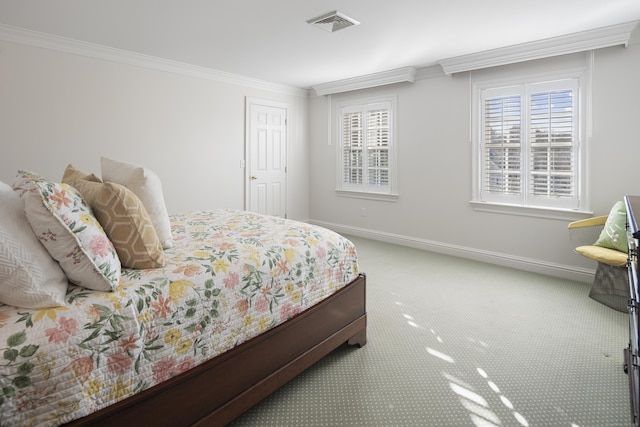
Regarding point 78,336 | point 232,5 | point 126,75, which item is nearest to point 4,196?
point 78,336

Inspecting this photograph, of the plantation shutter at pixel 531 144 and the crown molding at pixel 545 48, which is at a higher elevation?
the crown molding at pixel 545 48

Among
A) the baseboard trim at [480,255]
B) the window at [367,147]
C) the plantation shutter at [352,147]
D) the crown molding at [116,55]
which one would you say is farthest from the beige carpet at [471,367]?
the crown molding at [116,55]

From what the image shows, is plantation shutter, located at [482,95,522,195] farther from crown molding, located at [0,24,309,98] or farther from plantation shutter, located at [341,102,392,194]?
crown molding, located at [0,24,309,98]

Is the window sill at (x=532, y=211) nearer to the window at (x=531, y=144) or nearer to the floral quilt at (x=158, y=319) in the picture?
the window at (x=531, y=144)

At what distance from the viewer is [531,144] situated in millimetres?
4035

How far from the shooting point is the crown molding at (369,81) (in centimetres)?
487

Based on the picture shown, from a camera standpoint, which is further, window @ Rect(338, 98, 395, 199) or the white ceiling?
window @ Rect(338, 98, 395, 199)

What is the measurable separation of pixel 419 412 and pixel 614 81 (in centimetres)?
357

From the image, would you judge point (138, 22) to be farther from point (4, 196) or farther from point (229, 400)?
point (229, 400)

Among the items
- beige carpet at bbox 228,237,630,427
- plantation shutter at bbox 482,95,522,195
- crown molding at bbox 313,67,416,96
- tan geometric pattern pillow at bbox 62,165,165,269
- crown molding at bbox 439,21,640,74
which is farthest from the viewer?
crown molding at bbox 313,67,416,96

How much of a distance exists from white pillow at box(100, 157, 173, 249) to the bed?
112 millimetres

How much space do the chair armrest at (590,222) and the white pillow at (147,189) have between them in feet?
12.0

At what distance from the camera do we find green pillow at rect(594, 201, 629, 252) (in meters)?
3.16

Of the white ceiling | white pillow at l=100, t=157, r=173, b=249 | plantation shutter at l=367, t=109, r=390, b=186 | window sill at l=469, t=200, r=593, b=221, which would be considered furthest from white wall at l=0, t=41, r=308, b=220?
window sill at l=469, t=200, r=593, b=221
